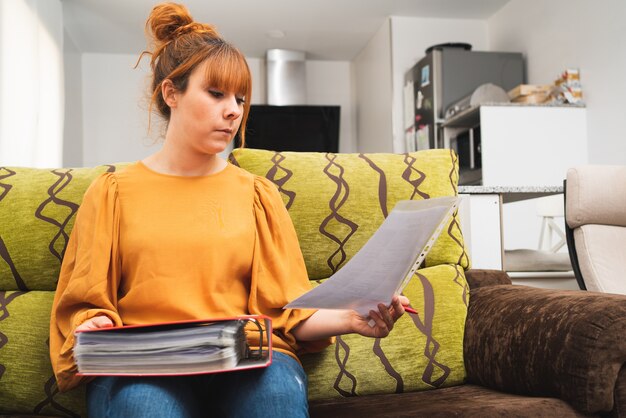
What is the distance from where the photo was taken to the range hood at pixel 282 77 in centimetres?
617

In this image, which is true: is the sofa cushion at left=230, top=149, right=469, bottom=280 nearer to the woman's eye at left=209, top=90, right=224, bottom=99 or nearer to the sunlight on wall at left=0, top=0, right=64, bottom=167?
the woman's eye at left=209, top=90, right=224, bottom=99

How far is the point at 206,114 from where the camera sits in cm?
116

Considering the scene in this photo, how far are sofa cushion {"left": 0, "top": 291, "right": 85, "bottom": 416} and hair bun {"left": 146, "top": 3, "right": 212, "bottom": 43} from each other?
1.98 feet

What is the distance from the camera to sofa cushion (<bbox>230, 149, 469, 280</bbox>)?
4.85 ft

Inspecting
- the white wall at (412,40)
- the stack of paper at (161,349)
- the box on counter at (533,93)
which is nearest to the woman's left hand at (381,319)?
the stack of paper at (161,349)

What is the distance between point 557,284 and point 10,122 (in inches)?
109

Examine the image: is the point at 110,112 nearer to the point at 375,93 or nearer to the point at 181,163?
the point at 375,93

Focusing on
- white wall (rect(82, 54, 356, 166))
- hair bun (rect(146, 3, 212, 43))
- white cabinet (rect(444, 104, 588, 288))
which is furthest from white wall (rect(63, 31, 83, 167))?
hair bun (rect(146, 3, 212, 43))

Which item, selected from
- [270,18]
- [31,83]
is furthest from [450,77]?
[31,83]

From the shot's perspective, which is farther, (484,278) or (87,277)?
(484,278)

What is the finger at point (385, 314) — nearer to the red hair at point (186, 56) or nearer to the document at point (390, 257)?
the document at point (390, 257)

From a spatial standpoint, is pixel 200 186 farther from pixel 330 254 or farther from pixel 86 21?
pixel 86 21

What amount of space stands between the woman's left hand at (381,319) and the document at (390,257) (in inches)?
2.4

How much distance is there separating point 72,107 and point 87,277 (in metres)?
5.04
